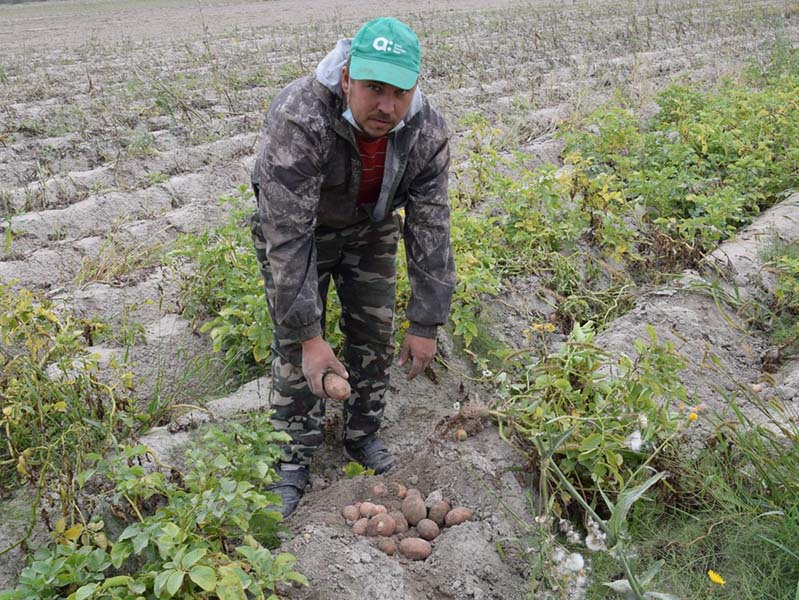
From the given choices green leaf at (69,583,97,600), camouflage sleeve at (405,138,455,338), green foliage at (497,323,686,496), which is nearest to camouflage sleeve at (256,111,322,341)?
camouflage sleeve at (405,138,455,338)

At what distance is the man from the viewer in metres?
2.60

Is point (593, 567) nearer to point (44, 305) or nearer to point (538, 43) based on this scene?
point (44, 305)

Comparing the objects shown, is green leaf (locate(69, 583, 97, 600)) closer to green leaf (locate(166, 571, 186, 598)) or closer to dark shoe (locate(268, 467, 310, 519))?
green leaf (locate(166, 571, 186, 598))

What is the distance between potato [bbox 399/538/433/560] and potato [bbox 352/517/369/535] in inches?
5.9

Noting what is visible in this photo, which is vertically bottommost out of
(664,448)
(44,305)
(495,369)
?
(495,369)

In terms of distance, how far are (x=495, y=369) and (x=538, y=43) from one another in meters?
8.83

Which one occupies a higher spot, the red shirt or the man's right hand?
the red shirt

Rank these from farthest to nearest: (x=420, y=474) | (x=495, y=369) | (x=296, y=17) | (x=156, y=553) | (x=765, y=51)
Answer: (x=296, y=17), (x=765, y=51), (x=495, y=369), (x=420, y=474), (x=156, y=553)

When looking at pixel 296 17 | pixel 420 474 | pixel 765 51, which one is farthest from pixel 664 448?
pixel 296 17

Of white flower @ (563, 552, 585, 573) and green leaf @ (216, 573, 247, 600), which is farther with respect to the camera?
white flower @ (563, 552, 585, 573)

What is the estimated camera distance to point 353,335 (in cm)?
337

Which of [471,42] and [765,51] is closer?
[765,51]

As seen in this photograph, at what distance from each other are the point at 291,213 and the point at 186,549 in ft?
3.49

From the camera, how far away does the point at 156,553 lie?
8.06 ft
